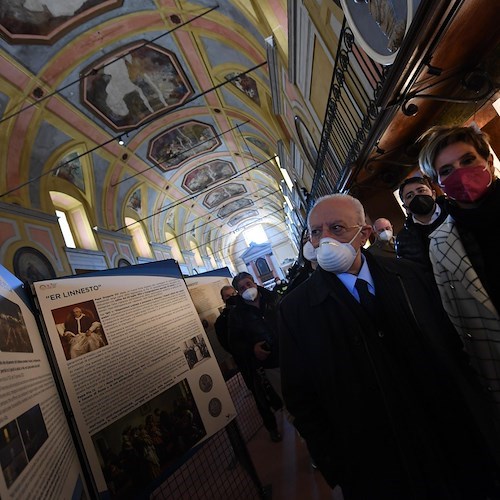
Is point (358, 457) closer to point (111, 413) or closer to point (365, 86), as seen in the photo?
point (111, 413)

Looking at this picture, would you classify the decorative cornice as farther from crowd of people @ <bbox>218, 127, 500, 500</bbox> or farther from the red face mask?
the red face mask

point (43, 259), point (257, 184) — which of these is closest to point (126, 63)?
point (43, 259)

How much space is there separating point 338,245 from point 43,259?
10535mm

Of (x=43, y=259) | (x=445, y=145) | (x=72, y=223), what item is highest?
(x=72, y=223)

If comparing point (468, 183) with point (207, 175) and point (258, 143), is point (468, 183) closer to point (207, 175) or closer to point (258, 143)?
point (258, 143)

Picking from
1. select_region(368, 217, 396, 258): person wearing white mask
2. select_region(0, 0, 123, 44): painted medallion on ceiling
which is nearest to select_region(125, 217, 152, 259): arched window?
select_region(0, 0, 123, 44): painted medallion on ceiling

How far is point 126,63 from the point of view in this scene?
977cm

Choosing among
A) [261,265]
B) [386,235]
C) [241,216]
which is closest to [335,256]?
[386,235]

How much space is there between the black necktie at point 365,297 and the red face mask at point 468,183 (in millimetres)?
608

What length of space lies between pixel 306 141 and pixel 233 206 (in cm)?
2058

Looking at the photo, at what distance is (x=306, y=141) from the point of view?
9.04 m

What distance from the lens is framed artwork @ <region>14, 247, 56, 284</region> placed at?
9.03 meters

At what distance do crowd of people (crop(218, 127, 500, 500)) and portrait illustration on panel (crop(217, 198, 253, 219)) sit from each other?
87.1ft

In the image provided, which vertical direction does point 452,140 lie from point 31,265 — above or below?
below
